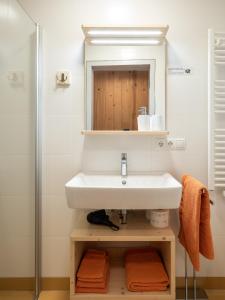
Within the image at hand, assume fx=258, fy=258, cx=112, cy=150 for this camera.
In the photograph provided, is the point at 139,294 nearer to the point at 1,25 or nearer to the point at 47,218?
the point at 47,218

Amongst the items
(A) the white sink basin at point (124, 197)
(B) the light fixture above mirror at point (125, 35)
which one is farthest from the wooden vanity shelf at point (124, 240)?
(B) the light fixture above mirror at point (125, 35)

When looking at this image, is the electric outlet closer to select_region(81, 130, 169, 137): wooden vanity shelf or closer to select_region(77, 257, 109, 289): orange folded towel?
select_region(81, 130, 169, 137): wooden vanity shelf

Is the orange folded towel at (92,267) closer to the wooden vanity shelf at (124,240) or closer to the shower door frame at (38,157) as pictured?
the wooden vanity shelf at (124,240)

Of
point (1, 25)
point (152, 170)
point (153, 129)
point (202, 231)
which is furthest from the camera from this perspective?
point (152, 170)

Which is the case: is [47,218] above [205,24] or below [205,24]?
below

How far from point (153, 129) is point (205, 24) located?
0.86 metres

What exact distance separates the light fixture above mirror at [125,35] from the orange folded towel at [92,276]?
4.87ft

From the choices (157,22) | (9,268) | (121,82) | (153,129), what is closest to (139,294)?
(9,268)

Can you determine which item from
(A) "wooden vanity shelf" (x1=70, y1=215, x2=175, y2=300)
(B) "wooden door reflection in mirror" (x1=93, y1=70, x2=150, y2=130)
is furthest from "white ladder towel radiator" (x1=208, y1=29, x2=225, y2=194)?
(A) "wooden vanity shelf" (x1=70, y1=215, x2=175, y2=300)

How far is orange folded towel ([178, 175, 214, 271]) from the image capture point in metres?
1.46

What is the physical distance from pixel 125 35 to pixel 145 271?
5.12 feet

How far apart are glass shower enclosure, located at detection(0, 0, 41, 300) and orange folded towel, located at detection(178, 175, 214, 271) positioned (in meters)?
1.03

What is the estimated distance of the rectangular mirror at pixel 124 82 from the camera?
1.83 meters

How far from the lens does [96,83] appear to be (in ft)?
6.03
